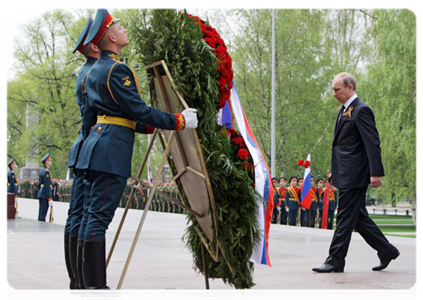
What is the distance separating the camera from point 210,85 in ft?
16.4

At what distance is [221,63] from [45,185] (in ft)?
44.8

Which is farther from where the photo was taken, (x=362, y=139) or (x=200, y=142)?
(x=362, y=139)

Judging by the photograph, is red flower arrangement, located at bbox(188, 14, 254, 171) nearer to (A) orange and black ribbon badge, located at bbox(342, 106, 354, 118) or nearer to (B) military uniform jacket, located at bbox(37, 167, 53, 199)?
(A) orange and black ribbon badge, located at bbox(342, 106, 354, 118)

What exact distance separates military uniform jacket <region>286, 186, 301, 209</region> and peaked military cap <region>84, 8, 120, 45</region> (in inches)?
632

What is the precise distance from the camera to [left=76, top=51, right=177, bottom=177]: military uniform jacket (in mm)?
4672

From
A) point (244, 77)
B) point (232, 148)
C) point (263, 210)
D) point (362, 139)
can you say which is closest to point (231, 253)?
point (263, 210)

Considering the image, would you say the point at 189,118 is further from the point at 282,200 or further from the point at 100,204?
the point at 282,200

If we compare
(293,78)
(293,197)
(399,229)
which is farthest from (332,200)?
(293,78)

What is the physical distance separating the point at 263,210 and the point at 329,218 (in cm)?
1624

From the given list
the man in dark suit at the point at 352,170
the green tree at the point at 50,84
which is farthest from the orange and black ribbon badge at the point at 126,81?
the green tree at the point at 50,84

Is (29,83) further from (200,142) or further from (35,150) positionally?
(200,142)

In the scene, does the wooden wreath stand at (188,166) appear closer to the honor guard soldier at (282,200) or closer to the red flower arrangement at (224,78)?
the red flower arrangement at (224,78)

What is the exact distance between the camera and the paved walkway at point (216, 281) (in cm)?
542

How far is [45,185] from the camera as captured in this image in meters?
18.0
